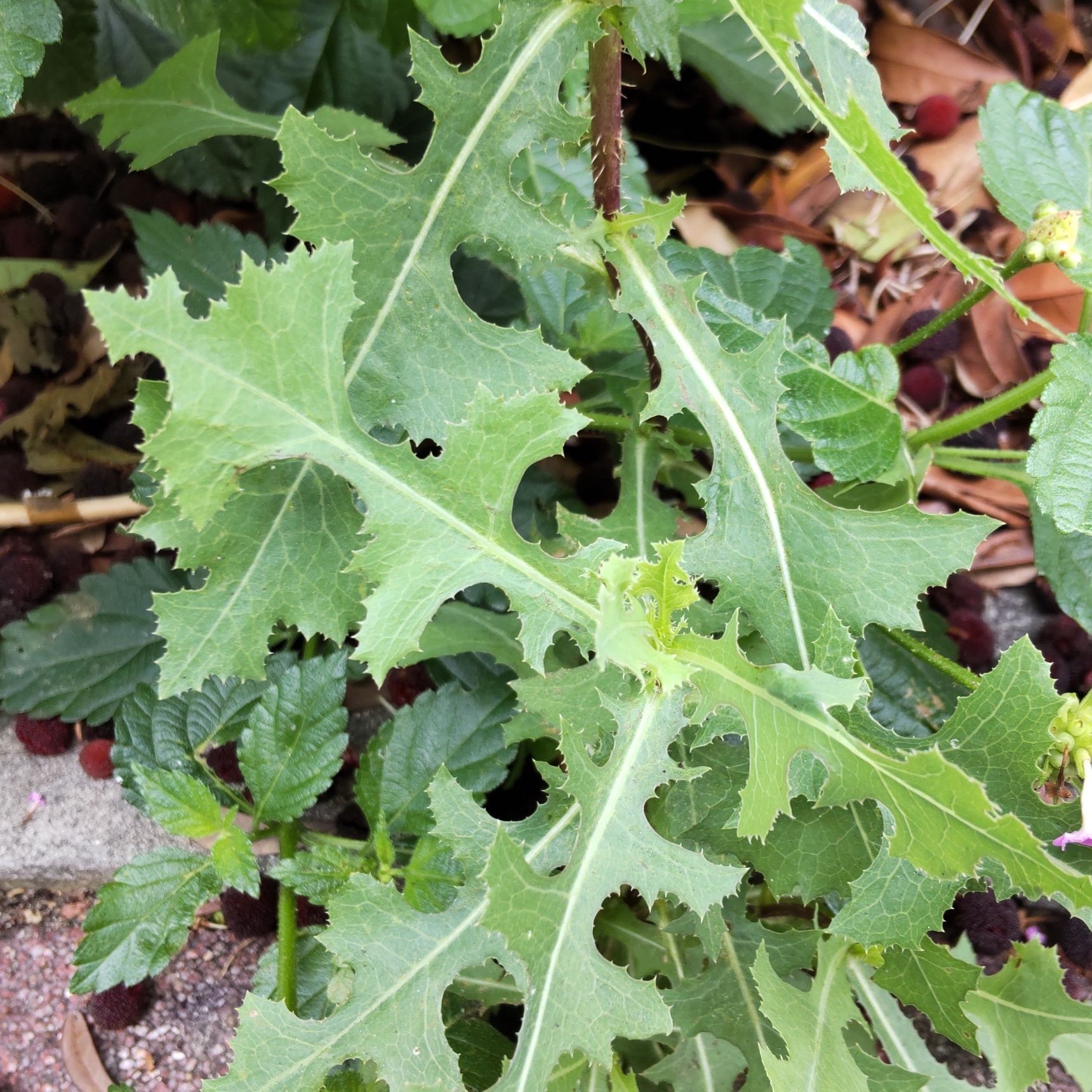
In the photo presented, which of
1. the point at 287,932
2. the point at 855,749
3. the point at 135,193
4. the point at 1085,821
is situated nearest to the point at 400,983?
the point at 287,932

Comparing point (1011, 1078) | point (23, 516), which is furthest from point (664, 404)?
point (23, 516)

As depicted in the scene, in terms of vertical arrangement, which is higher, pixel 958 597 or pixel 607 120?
pixel 607 120

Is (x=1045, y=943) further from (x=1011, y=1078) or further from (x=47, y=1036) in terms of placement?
(x=47, y=1036)

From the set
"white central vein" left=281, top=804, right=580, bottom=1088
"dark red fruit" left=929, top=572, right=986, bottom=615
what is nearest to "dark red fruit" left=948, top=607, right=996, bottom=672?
"dark red fruit" left=929, top=572, right=986, bottom=615

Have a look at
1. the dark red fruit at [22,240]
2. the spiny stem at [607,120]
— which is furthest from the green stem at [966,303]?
the dark red fruit at [22,240]

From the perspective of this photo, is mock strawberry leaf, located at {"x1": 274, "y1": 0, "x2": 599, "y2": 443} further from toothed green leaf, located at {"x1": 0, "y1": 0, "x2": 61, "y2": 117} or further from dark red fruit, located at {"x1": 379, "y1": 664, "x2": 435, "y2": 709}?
dark red fruit, located at {"x1": 379, "y1": 664, "x2": 435, "y2": 709}

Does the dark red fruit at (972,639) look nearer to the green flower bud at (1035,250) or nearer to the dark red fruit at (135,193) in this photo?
the green flower bud at (1035,250)

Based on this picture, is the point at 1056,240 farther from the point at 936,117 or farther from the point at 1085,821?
the point at 936,117
